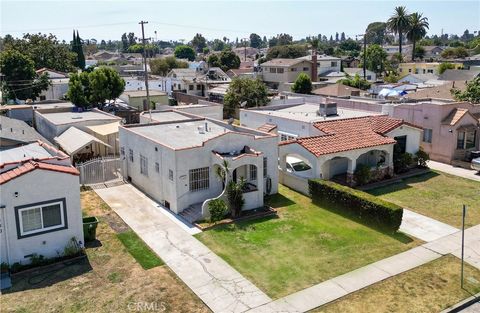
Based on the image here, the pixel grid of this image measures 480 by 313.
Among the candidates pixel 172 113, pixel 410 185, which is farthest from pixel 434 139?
pixel 172 113

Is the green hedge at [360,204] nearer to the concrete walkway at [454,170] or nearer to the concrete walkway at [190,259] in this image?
Answer: the concrete walkway at [190,259]

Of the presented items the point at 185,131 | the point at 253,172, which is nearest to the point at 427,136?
the point at 253,172

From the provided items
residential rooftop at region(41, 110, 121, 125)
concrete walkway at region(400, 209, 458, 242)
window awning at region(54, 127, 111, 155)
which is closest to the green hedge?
concrete walkway at region(400, 209, 458, 242)

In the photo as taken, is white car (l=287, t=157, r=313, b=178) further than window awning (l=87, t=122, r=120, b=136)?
No

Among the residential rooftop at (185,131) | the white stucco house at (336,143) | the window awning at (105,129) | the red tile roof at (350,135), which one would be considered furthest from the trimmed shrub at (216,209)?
the window awning at (105,129)

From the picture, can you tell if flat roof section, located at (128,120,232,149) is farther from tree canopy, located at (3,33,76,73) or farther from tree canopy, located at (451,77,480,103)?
tree canopy, located at (3,33,76,73)

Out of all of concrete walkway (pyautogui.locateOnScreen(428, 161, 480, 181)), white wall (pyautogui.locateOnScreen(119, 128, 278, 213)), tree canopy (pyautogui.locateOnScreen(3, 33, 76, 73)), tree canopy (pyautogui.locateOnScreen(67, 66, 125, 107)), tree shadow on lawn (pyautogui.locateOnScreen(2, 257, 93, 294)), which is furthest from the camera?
tree canopy (pyautogui.locateOnScreen(3, 33, 76, 73))
